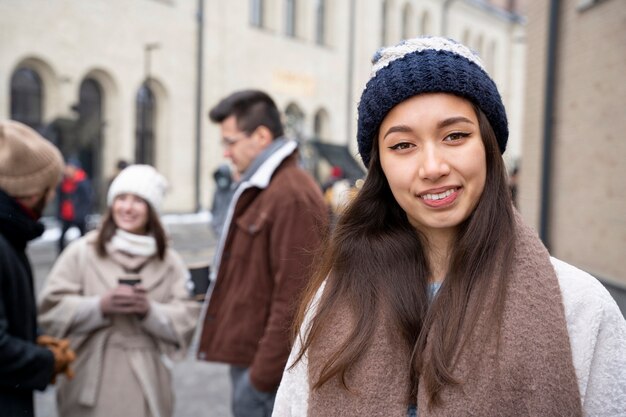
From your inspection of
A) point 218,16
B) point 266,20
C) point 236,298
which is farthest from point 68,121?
point 236,298

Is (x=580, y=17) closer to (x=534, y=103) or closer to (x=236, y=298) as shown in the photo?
(x=534, y=103)

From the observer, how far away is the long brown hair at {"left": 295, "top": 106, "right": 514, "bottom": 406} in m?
1.28

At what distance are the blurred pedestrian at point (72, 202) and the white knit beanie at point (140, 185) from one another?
8.29m

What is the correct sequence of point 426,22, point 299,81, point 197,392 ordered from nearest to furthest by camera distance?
point 197,392, point 299,81, point 426,22

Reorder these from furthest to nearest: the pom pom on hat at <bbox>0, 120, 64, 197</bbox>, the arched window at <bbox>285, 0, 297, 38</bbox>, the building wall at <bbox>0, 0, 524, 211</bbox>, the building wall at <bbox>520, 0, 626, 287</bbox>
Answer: the arched window at <bbox>285, 0, 297, 38</bbox> < the building wall at <bbox>0, 0, 524, 211</bbox> < the building wall at <bbox>520, 0, 626, 287</bbox> < the pom pom on hat at <bbox>0, 120, 64, 197</bbox>

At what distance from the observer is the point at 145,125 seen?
Result: 18.6 metres

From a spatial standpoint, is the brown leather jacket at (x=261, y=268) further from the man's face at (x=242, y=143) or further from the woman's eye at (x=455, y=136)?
the woman's eye at (x=455, y=136)

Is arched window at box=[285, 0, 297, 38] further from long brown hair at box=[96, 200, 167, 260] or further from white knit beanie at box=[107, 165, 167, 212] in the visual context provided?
long brown hair at box=[96, 200, 167, 260]

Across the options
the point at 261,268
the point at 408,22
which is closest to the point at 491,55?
the point at 408,22

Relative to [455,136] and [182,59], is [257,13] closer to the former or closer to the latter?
[182,59]

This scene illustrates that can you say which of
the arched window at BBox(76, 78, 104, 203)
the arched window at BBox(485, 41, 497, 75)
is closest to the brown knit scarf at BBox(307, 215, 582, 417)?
the arched window at BBox(76, 78, 104, 203)

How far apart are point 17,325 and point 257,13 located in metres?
20.9

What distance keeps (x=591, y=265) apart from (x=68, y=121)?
13267mm

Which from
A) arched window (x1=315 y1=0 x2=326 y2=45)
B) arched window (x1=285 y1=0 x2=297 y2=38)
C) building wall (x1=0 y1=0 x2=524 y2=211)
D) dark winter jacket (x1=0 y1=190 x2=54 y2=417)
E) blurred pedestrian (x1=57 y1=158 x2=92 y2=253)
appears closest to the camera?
dark winter jacket (x1=0 y1=190 x2=54 y2=417)
